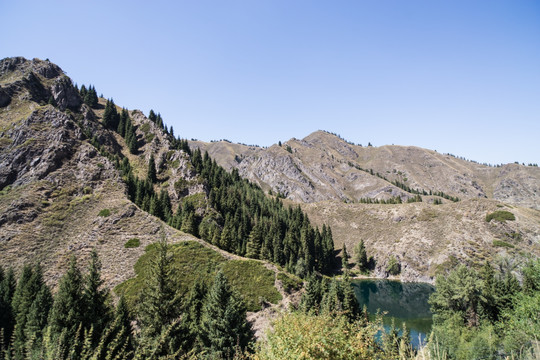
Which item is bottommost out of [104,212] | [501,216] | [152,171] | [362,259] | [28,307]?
[362,259]

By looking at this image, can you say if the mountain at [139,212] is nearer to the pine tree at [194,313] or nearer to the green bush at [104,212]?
the green bush at [104,212]

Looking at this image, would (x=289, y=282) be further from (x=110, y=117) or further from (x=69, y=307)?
(x=110, y=117)

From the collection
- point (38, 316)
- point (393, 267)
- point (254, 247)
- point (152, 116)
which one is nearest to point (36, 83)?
point (152, 116)

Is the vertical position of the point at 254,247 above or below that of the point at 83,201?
below

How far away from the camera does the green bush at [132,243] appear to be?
61.6 metres

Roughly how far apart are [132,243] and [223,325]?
41326 mm

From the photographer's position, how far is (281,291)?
51.4 m

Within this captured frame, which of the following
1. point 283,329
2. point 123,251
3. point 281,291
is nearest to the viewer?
point 283,329

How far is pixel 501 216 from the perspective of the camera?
117 m

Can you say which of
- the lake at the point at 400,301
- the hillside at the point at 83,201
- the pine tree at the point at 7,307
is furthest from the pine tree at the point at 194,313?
the lake at the point at 400,301

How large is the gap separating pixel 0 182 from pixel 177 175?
5328 centimetres

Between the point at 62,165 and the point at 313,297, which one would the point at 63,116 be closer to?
the point at 62,165

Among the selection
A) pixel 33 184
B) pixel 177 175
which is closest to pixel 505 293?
pixel 177 175

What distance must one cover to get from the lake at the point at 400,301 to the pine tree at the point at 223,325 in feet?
126
